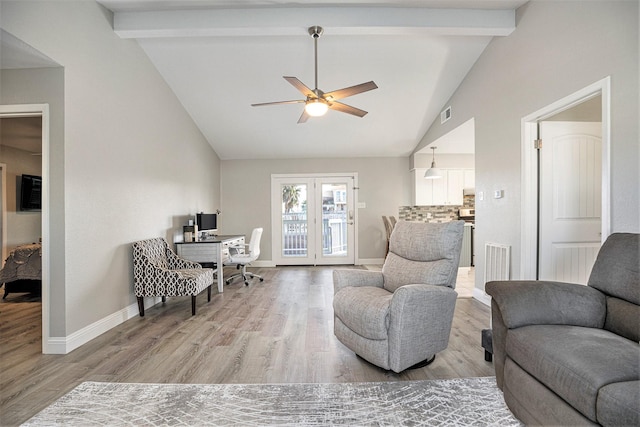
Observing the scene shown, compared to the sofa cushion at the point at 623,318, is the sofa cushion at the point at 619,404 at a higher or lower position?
lower

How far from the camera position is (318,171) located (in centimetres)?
677

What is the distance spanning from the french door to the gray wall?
0.51 ft

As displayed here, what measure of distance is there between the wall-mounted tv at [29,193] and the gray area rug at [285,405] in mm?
4350

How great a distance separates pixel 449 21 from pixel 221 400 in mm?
3779

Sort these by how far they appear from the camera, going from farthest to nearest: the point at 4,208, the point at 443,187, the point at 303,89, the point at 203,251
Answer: the point at 443,187 → the point at 4,208 → the point at 203,251 → the point at 303,89

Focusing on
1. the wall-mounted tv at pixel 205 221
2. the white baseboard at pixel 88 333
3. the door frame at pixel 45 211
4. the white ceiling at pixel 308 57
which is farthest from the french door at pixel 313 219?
the door frame at pixel 45 211

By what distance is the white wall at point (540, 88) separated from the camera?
2084mm

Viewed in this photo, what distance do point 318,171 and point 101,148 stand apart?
14.1 ft

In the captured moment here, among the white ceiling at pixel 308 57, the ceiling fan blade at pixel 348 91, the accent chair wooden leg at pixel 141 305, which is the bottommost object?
the accent chair wooden leg at pixel 141 305

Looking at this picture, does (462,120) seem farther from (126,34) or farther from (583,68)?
(126,34)

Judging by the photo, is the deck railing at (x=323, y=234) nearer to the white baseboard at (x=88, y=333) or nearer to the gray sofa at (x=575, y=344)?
the white baseboard at (x=88, y=333)

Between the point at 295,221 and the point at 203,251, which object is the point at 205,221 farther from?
the point at 295,221

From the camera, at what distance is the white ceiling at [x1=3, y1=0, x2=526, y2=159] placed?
310 centimetres

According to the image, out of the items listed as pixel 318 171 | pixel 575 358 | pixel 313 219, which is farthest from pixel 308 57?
pixel 575 358
